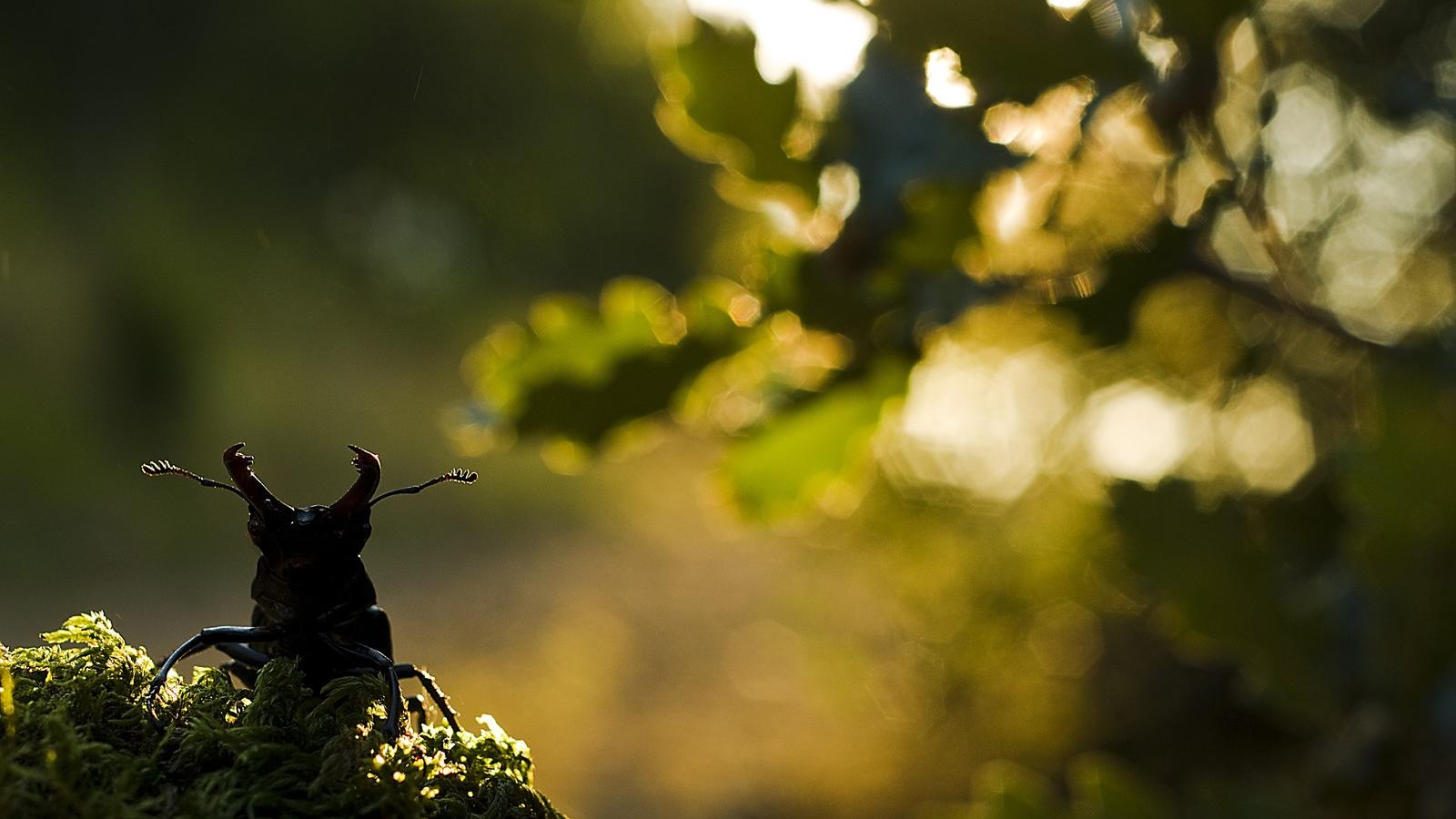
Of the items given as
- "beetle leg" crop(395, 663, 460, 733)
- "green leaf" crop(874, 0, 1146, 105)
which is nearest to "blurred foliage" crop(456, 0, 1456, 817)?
"green leaf" crop(874, 0, 1146, 105)

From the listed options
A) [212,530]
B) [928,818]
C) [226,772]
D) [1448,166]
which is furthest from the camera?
[212,530]

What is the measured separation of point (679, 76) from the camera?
1160mm

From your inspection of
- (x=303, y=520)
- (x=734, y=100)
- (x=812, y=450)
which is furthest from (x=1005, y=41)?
(x=303, y=520)

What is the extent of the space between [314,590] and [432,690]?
133 mm

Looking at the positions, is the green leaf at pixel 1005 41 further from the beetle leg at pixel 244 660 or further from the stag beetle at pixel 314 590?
the beetle leg at pixel 244 660

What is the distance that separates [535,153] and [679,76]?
10447 mm

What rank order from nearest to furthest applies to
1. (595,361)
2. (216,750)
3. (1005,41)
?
(216,750), (1005,41), (595,361)

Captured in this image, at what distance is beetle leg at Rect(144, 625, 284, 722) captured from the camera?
0.75 meters

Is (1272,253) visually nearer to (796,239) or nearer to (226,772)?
(796,239)

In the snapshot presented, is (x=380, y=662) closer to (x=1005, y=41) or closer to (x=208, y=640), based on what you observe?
(x=208, y=640)

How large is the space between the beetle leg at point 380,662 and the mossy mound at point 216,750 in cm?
1

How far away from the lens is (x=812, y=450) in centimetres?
127

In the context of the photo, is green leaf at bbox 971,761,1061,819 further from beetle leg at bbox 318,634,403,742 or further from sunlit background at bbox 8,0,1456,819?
beetle leg at bbox 318,634,403,742

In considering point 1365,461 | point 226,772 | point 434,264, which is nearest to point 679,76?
point 226,772
